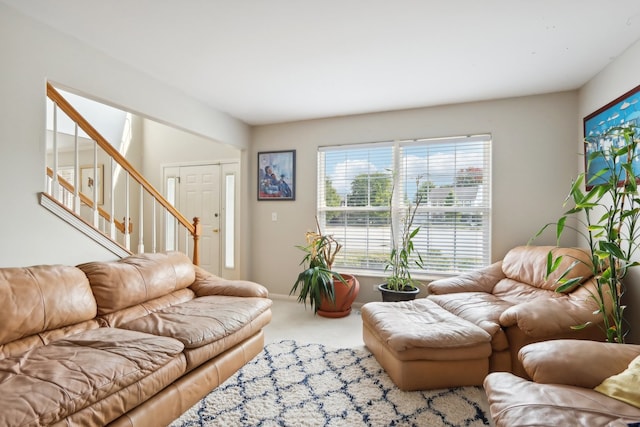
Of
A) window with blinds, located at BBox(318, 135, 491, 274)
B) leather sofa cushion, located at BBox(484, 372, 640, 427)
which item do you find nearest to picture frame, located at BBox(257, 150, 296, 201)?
window with blinds, located at BBox(318, 135, 491, 274)

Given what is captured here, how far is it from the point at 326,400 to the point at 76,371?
51.7 inches

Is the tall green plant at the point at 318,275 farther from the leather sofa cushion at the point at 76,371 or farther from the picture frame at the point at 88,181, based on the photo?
the picture frame at the point at 88,181

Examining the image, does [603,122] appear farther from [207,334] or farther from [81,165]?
[81,165]

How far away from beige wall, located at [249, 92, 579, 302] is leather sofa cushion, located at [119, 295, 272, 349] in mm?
1795

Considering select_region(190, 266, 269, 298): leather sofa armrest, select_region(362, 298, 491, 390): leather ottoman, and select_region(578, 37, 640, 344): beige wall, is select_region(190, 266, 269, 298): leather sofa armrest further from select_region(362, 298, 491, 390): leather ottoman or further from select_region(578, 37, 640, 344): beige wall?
select_region(578, 37, 640, 344): beige wall

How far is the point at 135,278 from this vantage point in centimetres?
235

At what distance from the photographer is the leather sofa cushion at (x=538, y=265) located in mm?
2447

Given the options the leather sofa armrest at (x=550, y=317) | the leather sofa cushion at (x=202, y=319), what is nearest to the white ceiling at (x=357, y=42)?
the leather sofa armrest at (x=550, y=317)

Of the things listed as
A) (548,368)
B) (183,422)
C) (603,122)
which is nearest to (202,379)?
(183,422)

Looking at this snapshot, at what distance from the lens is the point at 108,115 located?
4.73m

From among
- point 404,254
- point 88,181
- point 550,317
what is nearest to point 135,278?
point 404,254

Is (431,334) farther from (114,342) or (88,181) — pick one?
(88,181)

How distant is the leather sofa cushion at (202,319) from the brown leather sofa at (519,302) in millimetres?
1628

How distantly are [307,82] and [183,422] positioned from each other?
9.03ft
